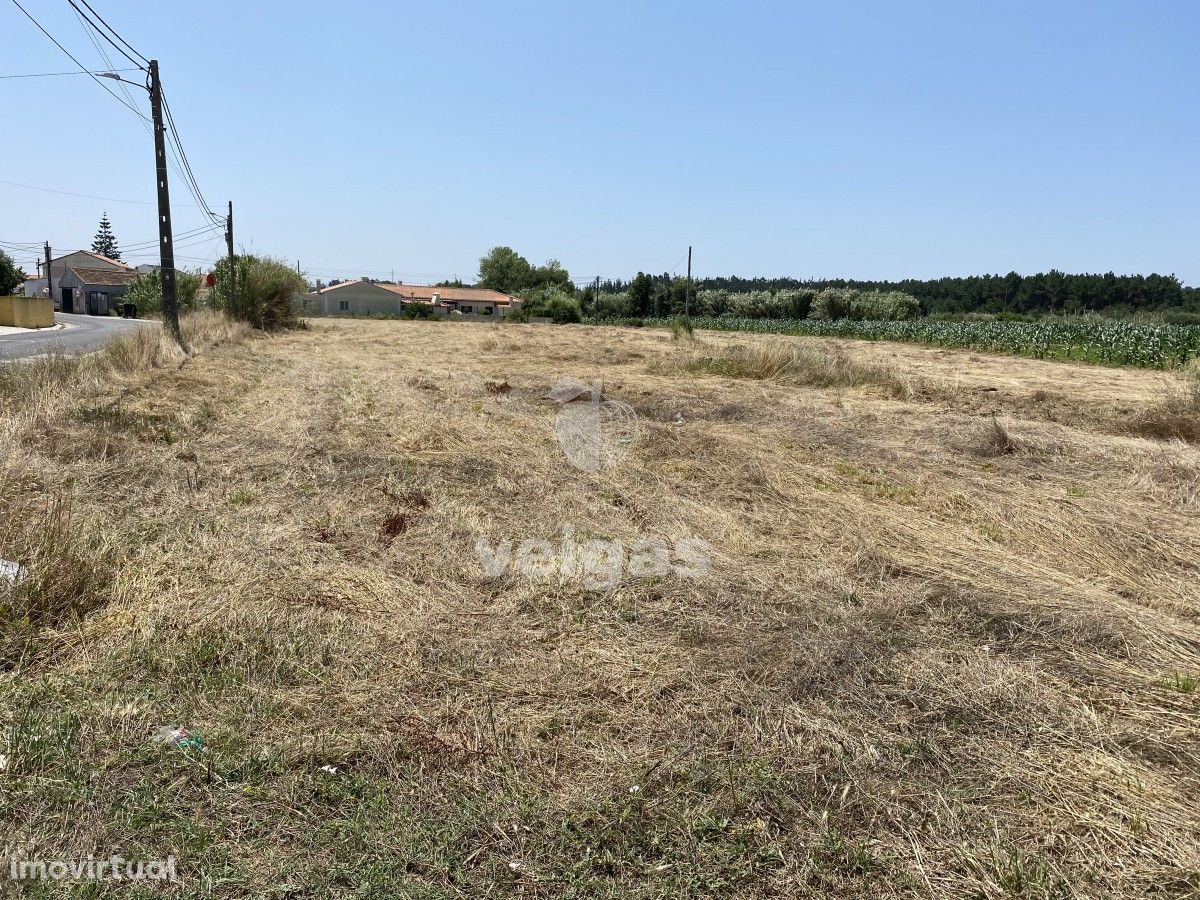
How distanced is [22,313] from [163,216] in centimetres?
2224

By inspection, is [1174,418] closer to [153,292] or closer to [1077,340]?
[1077,340]

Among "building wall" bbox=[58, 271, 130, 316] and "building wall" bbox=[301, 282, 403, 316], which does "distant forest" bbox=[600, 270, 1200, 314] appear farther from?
"building wall" bbox=[58, 271, 130, 316]

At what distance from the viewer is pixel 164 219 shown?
54.9ft

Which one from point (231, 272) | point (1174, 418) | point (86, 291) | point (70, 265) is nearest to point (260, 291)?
point (231, 272)

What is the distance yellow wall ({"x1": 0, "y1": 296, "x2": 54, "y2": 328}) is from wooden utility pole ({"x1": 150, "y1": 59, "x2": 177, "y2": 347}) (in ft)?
70.5

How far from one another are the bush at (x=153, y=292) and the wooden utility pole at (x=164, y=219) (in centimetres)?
1883

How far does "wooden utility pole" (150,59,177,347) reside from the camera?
53.8 feet

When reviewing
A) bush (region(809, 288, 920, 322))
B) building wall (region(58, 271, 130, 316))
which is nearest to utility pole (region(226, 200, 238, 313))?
building wall (region(58, 271, 130, 316))

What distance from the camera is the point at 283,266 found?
3042cm

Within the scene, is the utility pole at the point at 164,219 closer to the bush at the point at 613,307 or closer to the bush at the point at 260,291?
the bush at the point at 260,291

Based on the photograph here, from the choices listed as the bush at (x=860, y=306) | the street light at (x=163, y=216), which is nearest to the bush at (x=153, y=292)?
the street light at (x=163, y=216)

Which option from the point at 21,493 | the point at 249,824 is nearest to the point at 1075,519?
the point at 249,824

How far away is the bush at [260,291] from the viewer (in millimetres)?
29438

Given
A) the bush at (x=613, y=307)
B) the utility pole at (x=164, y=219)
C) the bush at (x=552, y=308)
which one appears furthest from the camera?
the bush at (x=613, y=307)
